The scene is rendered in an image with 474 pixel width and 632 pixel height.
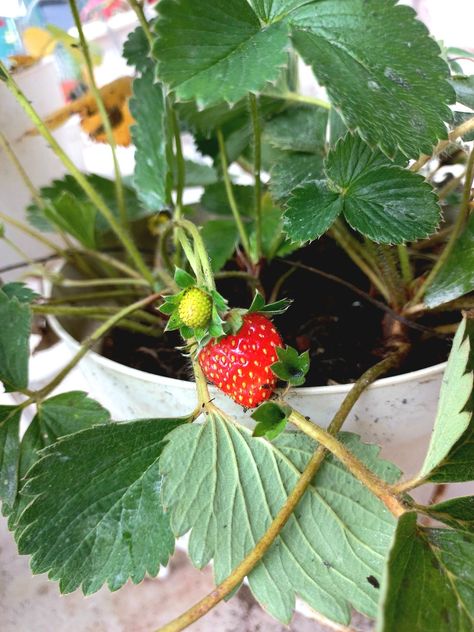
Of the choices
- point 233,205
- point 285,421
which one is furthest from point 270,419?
point 233,205

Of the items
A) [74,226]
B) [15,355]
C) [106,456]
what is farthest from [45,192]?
[106,456]

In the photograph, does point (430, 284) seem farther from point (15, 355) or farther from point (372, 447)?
point (15, 355)

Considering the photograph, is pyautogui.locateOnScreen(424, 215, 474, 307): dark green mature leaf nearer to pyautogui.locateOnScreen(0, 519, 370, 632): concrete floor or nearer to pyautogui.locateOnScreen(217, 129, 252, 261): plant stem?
pyautogui.locateOnScreen(217, 129, 252, 261): plant stem

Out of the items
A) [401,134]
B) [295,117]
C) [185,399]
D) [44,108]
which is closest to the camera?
[401,134]

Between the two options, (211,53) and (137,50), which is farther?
(137,50)

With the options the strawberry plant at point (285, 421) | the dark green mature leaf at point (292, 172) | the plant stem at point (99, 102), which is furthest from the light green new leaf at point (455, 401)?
the plant stem at point (99, 102)

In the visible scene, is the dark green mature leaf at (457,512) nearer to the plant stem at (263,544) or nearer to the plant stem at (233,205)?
the plant stem at (263,544)

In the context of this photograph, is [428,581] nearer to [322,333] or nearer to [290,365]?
[290,365]
